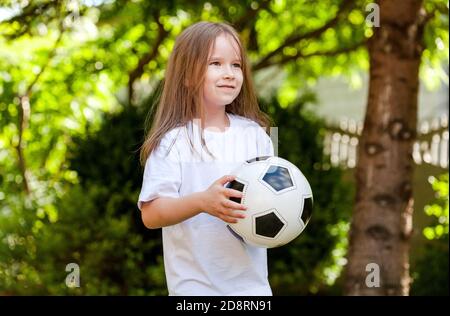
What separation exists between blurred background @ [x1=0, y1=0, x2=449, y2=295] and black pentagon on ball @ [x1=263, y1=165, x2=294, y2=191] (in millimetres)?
2633

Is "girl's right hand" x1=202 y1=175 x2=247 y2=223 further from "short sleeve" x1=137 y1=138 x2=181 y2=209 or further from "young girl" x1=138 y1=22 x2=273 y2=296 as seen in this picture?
"short sleeve" x1=137 y1=138 x2=181 y2=209

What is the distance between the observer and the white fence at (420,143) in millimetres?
8805

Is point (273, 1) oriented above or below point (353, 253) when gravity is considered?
above

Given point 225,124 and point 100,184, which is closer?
point 225,124

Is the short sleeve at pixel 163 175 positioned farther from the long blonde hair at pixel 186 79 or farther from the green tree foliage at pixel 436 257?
the green tree foliage at pixel 436 257

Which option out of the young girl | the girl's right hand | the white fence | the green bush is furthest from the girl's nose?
the white fence

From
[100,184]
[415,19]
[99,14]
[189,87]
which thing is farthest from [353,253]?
[99,14]

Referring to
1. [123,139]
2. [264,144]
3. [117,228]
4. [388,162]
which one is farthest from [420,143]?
[264,144]

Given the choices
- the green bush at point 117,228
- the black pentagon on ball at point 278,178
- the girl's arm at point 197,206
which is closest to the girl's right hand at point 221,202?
the girl's arm at point 197,206

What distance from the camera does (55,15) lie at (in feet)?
19.1

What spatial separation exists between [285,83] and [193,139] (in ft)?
21.9

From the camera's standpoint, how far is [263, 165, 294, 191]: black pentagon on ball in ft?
9.73

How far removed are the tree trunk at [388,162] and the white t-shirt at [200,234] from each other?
230 centimetres

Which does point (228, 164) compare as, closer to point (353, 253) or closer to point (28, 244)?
point (353, 253)
